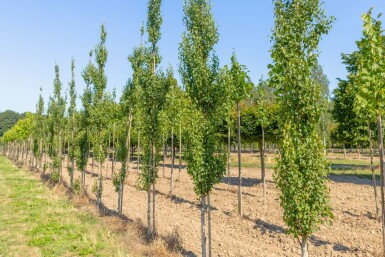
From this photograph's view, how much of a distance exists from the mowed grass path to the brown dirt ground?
8.43ft

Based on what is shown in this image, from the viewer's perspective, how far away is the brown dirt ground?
12.1 m

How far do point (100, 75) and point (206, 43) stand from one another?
11600 millimetres

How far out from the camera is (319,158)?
7.68m

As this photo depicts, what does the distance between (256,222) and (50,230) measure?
32.7 feet

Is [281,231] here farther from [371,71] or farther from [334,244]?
[371,71]

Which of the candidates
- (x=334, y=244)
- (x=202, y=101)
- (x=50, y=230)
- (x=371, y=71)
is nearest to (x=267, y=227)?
(x=334, y=244)

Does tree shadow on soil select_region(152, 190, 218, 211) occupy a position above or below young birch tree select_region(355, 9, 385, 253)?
below

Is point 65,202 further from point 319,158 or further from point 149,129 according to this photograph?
point 319,158

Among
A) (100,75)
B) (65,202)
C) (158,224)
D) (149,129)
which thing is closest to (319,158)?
(149,129)

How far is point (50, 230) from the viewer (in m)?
14.6

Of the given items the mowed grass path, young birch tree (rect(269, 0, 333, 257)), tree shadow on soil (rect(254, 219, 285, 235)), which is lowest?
the mowed grass path

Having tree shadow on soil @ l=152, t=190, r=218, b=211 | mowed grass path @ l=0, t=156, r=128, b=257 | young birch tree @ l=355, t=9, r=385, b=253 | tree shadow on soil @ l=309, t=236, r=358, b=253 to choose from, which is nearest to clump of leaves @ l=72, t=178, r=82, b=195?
mowed grass path @ l=0, t=156, r=128, b=257

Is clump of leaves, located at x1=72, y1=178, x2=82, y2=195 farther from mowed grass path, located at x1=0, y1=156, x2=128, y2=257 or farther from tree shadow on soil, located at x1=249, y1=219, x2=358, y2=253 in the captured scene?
tree shadow on soil, located at x1=249, y1=219, x2=358, y2=253

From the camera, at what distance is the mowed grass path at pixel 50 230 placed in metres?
12.0
